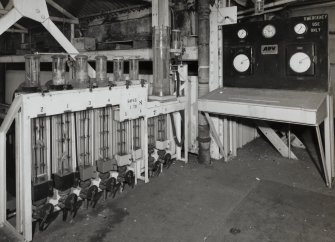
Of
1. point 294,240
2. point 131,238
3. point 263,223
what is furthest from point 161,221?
point 294,240

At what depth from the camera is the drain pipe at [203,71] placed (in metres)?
3.15

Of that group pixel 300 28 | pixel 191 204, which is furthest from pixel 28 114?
pixel 300 28

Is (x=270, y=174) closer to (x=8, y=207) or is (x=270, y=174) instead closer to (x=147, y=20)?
(x=8, y=207)

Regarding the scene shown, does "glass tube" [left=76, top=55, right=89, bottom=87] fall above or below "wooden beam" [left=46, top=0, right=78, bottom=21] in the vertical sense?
below

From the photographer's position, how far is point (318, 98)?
2.56 metres

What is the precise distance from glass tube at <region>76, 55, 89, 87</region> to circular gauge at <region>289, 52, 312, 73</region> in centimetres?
183

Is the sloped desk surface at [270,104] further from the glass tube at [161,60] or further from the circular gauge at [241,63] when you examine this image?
the glass tube at [161,60]

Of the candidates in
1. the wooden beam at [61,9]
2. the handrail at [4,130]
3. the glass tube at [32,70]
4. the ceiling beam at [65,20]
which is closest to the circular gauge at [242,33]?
the glass tube at [32,70]

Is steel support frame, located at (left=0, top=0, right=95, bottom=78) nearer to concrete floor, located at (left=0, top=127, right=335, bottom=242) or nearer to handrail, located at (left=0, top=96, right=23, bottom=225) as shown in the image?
handrail, located at (left=0, top=96, right=23, bottom=225)

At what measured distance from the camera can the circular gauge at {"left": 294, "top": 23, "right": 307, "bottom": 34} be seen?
2.69 meters

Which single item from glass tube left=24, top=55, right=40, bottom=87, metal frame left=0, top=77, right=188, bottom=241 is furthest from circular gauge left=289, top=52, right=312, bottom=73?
glass tube left=24, top=55, right=40, bottom=87

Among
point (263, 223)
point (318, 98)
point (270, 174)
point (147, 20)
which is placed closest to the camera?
point (263, 223)

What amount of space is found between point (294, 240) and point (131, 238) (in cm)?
103

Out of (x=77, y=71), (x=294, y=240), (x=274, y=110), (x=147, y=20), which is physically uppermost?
(x=147, y=20)
